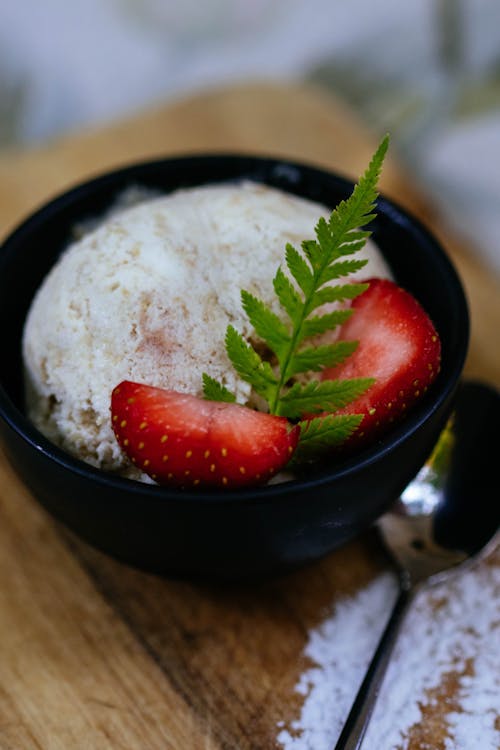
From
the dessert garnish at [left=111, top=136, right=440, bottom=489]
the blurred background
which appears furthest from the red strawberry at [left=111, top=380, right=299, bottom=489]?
the blurred background

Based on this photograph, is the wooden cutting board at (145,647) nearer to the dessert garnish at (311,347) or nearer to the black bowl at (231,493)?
the black bowl at (231,493)

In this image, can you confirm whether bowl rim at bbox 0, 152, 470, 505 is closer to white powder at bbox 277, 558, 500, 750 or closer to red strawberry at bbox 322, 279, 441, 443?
red strawberry at bbox 322, 279, 441, 443

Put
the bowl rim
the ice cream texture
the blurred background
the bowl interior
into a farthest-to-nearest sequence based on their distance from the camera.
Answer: the blurred background
the bowl interior
the ice cream texture
the bowl rim

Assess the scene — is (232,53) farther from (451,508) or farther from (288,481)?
(288,481)

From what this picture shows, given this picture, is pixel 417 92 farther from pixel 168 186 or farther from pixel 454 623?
pixel 454 623

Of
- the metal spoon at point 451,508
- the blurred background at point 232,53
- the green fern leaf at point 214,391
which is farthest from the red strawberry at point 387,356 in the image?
the blurred background at point 232,53

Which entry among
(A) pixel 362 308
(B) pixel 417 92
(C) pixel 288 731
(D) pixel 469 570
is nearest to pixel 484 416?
(D) pixel 469 570

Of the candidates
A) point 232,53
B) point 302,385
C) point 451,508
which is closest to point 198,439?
point 302,385
